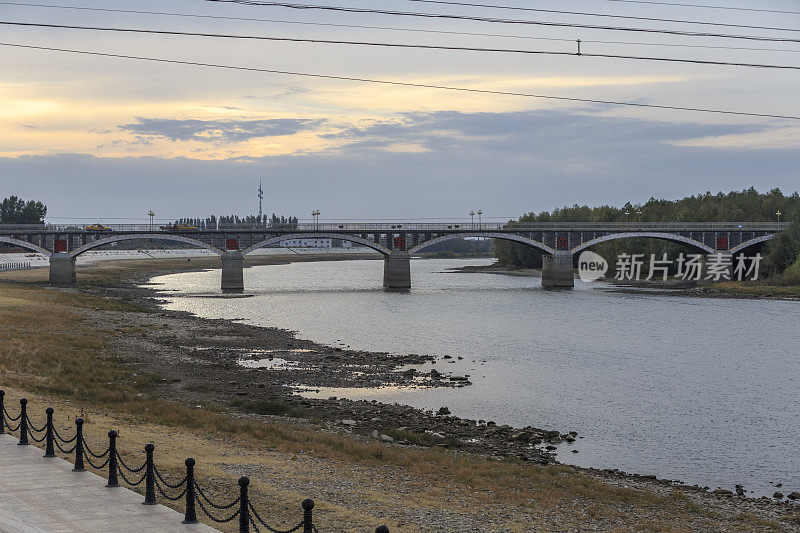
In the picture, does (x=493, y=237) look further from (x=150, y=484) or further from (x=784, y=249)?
(x=150, y=484)

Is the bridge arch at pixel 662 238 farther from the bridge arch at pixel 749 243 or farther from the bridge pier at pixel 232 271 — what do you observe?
the bridge pier at pixel 232 271

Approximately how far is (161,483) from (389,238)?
116062 mm

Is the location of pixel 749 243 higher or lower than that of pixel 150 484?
higher

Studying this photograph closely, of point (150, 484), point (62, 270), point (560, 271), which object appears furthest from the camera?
point (560, 271)

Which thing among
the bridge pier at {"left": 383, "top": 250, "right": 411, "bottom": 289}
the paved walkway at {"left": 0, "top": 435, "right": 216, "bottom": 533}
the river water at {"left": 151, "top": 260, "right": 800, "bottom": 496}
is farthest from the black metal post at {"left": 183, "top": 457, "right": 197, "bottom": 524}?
the bridge pier at {"left": 383, "top": 250, "right": 411, "bottom": 289}

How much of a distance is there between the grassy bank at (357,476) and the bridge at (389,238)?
93.3m

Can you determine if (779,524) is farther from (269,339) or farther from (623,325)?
(623,325)

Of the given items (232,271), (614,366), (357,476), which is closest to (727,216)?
(232,271)

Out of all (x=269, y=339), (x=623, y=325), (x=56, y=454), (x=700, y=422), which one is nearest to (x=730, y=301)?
(x=623, y=325)

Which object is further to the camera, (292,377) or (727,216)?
(727,216)

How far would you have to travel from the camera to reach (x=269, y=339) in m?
63.7

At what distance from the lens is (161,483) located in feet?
60.8

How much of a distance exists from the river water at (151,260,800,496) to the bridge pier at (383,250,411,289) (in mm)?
20823

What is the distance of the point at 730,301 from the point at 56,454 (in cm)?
10386
